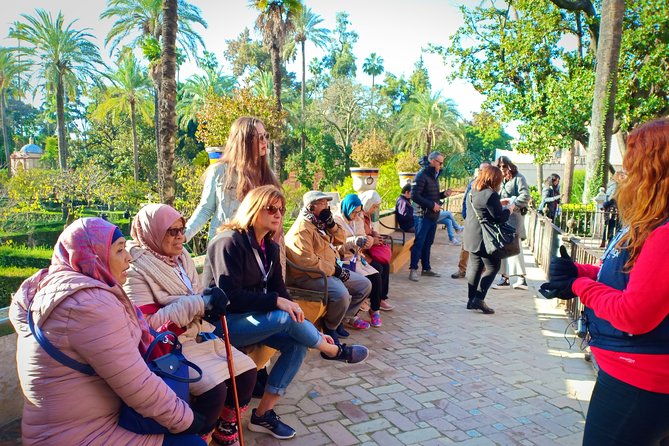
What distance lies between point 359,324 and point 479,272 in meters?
1.81

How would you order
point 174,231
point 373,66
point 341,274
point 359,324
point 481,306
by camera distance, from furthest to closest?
1. point 373,66
2. point 481,306
3. point 359,324
4. point 341,274
5. point 174,231

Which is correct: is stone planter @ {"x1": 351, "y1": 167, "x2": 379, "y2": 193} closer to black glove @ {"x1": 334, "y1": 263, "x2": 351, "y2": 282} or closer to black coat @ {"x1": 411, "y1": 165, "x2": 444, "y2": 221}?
black coat @ {"x1": 411, "y1": 165, "x2": 444, "y2": 221}

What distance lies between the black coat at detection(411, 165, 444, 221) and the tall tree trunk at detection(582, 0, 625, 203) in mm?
8905

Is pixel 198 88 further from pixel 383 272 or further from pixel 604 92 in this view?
pixel 383 272

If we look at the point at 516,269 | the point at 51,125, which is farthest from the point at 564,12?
the point at 51,125

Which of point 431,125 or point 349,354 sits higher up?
point 431,125

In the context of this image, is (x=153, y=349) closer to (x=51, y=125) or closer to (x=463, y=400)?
(x=463, y=400)

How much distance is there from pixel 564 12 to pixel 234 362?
20763mm

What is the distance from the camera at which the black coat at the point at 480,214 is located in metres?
5.80

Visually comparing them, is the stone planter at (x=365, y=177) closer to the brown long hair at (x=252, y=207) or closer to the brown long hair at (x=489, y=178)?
the brown long hair at (x=489, y=178)

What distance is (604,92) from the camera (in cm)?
1387

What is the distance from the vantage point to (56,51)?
33.3 metres

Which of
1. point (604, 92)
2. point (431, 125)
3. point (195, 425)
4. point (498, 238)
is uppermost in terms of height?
point (431, 125)

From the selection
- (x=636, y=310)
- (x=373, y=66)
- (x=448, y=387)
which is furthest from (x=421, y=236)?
(x=373, y=66)
